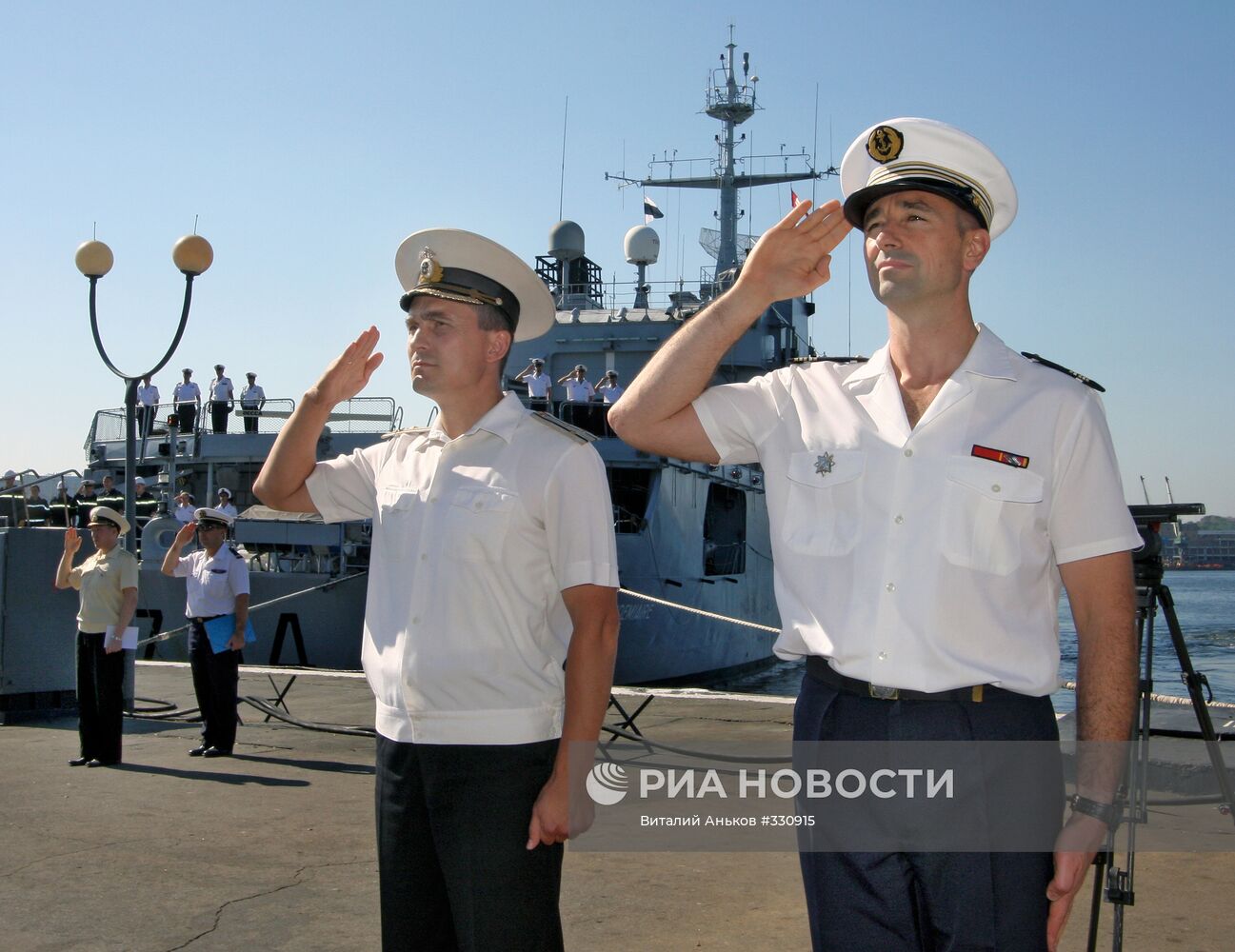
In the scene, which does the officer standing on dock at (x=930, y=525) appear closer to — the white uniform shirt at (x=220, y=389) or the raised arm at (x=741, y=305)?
the raised arm at (x=741, y=305)

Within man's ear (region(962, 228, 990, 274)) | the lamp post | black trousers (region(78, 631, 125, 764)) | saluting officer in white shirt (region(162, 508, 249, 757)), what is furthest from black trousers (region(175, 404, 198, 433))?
man's ear (region(962, 228, 990, 274))

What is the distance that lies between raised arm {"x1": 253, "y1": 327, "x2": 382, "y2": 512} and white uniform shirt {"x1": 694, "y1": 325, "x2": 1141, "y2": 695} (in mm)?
1143

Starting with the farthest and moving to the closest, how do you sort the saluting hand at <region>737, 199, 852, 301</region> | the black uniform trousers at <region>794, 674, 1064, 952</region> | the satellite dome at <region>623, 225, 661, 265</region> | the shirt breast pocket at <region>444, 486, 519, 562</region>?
the satellite dome at <region>623, 225, 661, 265</region> → the shirt breast pocket at <region>444, 486, 519, 562</region> → the saluting hand at <region>737, 199, 852, 301</region> → the black uniform trousers at <region>794, 674, 1064, 952</region>

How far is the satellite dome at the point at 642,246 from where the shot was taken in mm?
26719

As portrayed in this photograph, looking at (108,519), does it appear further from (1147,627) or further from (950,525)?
(950,525)

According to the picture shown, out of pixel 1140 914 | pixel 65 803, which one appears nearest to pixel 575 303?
pixel 65 803

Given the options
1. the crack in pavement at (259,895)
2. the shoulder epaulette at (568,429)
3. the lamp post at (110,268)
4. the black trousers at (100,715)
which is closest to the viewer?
the shoulder epaulette at (568,429)

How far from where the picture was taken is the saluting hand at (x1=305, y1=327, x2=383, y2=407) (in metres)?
2.79

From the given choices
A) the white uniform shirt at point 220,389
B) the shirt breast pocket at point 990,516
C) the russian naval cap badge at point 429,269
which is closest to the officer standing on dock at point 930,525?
the shirt breast pocket at point 990,516

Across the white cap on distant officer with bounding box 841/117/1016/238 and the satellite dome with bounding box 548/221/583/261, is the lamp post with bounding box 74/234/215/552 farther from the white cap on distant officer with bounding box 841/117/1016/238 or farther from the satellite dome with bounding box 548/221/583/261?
the satellite dome with bounding box 548/221/583/261

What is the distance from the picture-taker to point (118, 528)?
7516 mm

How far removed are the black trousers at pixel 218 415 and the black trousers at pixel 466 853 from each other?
20754 millimetres

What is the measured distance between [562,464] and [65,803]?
13.5 feet

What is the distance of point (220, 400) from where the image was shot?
2198cm
